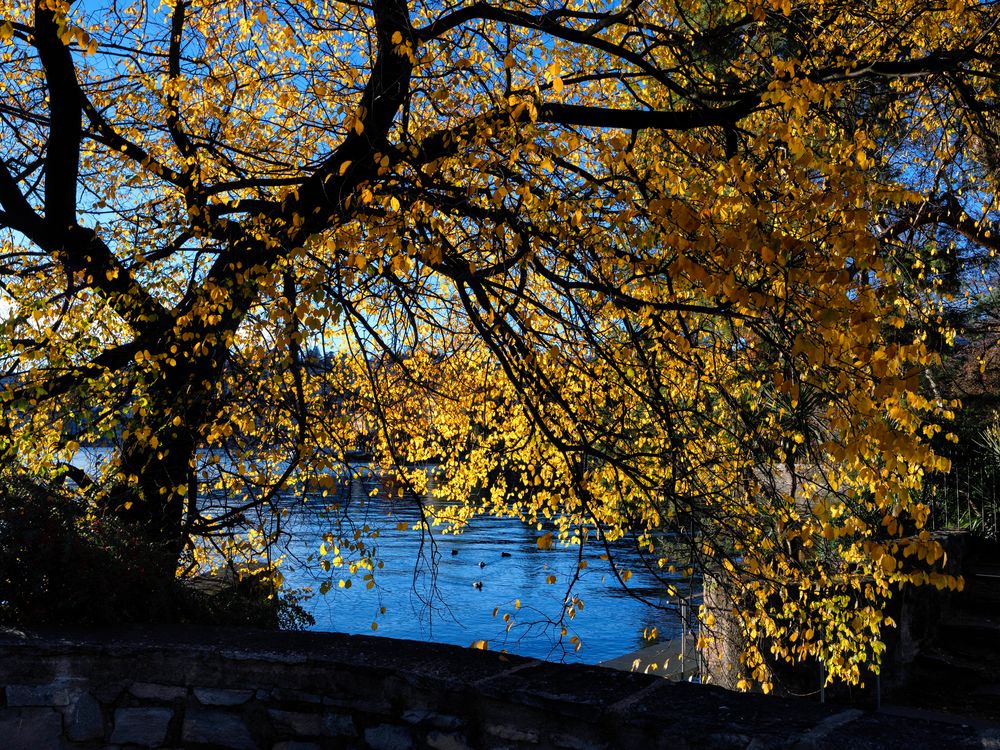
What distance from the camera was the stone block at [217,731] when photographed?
12.1 feet

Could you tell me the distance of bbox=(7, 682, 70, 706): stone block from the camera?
3824mm

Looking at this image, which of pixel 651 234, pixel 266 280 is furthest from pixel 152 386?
pixel 651 234

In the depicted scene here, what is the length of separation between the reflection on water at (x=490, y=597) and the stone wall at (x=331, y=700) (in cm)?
876

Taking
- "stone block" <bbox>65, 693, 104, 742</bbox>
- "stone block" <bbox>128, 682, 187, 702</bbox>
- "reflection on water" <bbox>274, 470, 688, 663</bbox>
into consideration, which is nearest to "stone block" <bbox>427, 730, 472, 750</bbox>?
"stone block" <bbox>128, 682, 187, 702</bbox>

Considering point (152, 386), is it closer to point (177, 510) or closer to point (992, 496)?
point (177, 510)

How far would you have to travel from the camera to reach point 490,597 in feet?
60.5

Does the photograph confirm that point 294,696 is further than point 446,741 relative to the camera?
Yes

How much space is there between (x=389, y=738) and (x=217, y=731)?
783 millimetres

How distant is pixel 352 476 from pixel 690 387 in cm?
422

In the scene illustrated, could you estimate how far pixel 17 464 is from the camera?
20.1 feet

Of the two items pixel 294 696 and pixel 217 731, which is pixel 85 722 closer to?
pixel 217 731

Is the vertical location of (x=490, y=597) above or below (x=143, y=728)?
above

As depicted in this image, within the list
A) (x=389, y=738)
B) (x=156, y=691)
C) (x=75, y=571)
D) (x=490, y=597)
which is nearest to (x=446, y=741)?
(x=389, y=738)

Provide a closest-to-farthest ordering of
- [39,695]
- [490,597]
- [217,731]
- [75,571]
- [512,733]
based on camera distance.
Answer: [512,733]
[217,731]
[39,695]
[75,571]
[490,597]
